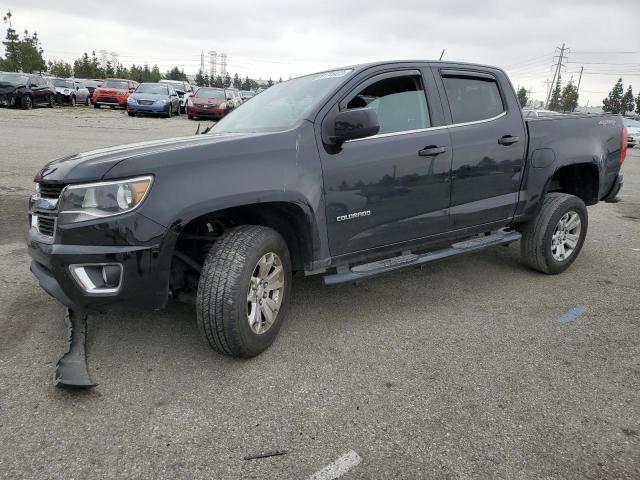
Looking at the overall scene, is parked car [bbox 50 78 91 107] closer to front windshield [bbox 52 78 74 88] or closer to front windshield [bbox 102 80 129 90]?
front windshield [bbox 52 78 74 88]

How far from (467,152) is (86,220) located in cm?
273

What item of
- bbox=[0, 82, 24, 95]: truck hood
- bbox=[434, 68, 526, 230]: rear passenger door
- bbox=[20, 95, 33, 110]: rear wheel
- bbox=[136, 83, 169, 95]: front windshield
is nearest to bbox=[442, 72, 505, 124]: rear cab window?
bbox=[434, 68, 526, 230]: rear passenger door

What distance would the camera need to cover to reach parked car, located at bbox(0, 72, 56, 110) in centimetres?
2147

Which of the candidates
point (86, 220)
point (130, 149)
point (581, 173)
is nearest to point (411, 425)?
point (86, 220)

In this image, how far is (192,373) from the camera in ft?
9.37

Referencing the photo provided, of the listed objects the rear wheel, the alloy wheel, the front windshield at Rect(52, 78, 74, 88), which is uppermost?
the front windshield at Rect(52, 78, 74, 88)

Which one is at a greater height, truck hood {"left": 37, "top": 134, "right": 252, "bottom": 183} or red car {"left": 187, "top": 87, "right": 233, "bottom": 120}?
red car {"left": 187, "top": 87, "right": 233, "bottom": 120}

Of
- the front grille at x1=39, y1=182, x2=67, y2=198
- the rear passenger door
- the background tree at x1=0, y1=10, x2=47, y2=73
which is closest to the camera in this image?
the front grille at x1=39, y1=182, x2=67, y2=198

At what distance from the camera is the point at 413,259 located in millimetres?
3678

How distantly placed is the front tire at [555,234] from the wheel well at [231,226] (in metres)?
2.40

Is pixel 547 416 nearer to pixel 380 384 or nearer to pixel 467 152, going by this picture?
pixel 380 384

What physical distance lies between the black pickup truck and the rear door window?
0.02 meters

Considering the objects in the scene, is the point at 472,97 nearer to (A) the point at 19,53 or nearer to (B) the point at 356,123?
(B) the point at 356,123

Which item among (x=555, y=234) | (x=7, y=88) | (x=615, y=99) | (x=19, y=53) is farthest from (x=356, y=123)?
(x=615, y=99)
